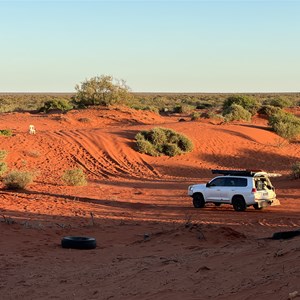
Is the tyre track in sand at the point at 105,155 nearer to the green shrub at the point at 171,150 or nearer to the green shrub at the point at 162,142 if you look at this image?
the green shrub at the point at 162,142

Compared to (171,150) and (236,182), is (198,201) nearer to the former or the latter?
(236,182)

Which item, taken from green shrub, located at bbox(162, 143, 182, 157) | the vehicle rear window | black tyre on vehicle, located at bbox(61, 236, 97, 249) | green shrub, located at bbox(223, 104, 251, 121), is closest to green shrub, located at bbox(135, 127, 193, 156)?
green shrub, located at bbox(162, 143, 182, 157)

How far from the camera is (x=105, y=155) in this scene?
122 ft

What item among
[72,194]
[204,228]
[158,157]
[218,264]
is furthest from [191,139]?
[218,264]

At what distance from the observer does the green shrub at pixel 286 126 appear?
47.5 metres

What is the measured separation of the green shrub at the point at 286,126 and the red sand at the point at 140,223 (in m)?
1.30

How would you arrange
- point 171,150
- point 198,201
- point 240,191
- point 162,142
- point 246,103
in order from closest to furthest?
1. point 240,191
2. point 198,201
3. point 171,150
4. point 162,142
5. point 246,103

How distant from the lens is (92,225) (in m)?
19.2

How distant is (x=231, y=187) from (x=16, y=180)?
940 centimetres

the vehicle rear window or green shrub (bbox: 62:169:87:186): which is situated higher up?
the vehicle rear window

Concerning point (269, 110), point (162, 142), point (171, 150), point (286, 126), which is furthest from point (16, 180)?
point (269, 110)

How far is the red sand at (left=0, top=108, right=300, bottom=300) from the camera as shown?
10.5 metres

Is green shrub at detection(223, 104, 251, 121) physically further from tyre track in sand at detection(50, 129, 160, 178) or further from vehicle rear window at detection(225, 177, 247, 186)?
vehicle rear window at detection(225, 177, 247, 186)

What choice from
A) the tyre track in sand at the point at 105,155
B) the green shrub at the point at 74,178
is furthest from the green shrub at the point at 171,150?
the green shrub at the point at 74,178
